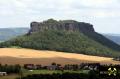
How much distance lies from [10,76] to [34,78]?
1709cm

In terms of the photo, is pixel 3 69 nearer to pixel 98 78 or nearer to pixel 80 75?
pixel 80 75

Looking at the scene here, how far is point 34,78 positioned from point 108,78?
25541 mm

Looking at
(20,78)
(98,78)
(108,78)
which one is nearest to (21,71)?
(20,78)

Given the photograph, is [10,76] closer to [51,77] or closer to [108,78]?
[51,77]

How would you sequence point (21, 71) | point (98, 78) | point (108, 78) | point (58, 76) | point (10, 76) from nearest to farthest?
1. point (108, 78)
2. point (98, 78)
3. point (58, 76)
4. point (10, 76)
5. point (21, 71)

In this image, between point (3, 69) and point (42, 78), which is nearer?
point (42, 78)

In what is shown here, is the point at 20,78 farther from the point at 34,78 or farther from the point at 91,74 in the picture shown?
the point at 91,74

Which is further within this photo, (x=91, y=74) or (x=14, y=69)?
(x=14, y=69)

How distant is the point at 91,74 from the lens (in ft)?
422

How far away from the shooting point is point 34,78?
124125 millimetres

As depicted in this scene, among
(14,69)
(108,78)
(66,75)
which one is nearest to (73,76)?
(66,75)

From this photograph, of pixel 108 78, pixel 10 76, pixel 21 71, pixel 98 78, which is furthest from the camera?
pixel 21 71

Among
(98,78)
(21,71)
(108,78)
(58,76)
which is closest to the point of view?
(108,78)

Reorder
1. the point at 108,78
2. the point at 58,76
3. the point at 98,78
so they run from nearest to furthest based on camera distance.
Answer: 1. the point at 108,78
2. the point at 98,78
3. the point at 58,76
